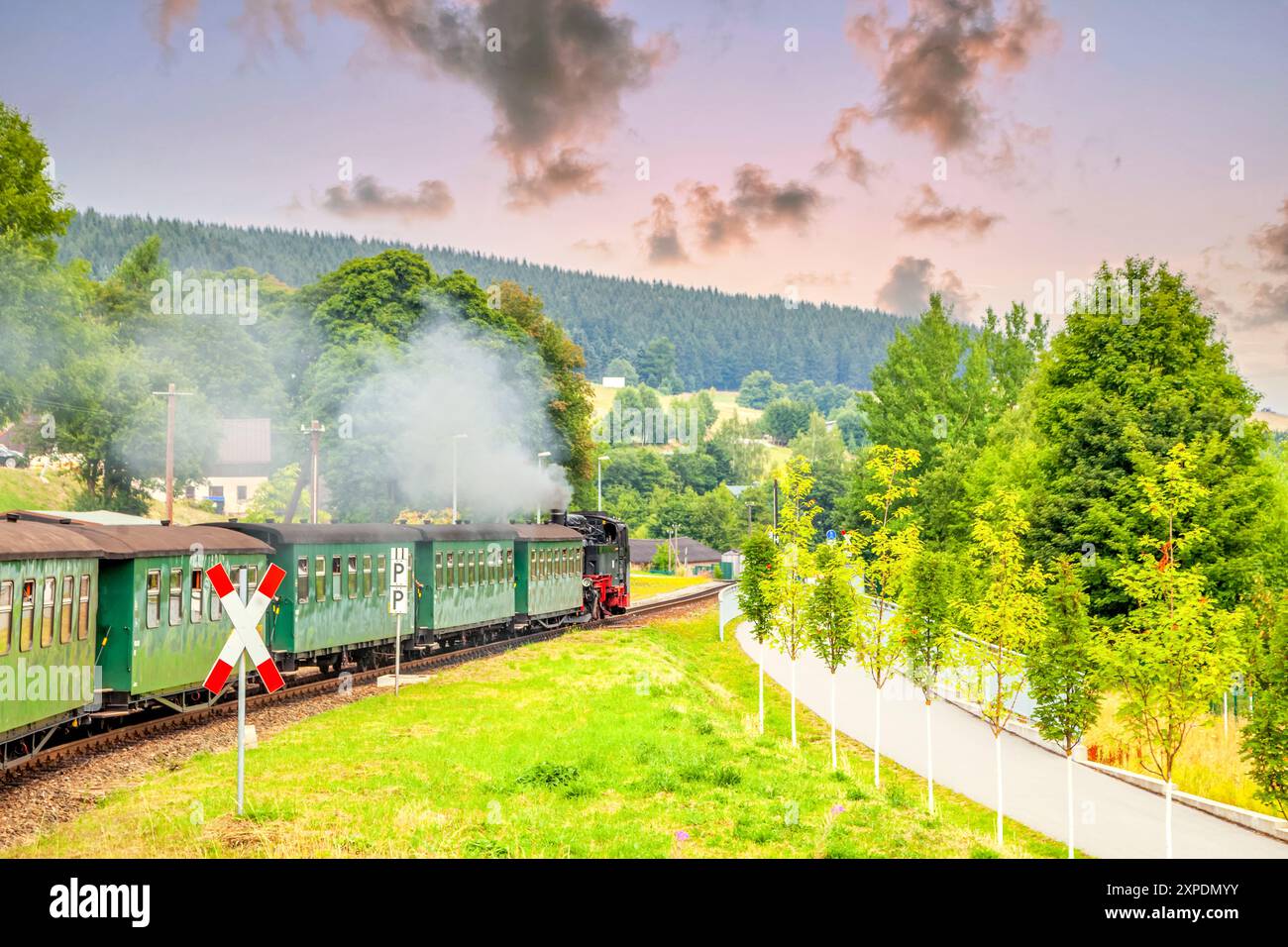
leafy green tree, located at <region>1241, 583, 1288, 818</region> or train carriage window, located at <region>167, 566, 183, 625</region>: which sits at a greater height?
train carriage window, located at <region>167, 566, 183, 625</region>

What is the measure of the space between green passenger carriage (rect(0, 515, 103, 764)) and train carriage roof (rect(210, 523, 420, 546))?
244 inches

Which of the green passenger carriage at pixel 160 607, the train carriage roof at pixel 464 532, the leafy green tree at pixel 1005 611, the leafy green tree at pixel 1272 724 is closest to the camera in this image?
the green passenger carriage at pixel 160 607

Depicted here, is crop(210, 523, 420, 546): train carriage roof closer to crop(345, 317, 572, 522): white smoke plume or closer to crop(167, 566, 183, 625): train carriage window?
crop(167, 566, 183, 625): train carriage window

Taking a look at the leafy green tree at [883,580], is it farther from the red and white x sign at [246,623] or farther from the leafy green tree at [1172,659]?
the red and white x sign at [246,623]

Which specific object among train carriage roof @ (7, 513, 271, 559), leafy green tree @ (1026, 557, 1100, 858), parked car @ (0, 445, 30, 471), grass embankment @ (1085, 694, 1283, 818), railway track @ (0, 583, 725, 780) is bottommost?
grass embankment @ (1085, 694, 1283, 818)

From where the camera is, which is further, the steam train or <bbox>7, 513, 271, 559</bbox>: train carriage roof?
<bbox>7, 513, 271, 559</bbox>: train carriage roof

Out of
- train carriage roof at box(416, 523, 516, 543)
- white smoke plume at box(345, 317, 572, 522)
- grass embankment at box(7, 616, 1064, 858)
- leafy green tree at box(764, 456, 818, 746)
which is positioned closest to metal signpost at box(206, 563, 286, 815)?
grass embankment at box(7, 616, 1064, 858)

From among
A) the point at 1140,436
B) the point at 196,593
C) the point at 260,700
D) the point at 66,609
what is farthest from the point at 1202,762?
the point at 66,609

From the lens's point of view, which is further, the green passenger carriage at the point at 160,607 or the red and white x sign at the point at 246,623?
the green passenger carriage at the point at 160,607

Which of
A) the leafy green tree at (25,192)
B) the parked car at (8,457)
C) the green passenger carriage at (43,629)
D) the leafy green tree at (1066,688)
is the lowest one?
the leafy green tree at (1066,688)

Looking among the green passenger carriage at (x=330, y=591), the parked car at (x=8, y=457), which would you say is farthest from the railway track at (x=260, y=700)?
the parked car at (x=8, y=457)

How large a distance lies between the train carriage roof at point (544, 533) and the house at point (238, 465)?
103ft

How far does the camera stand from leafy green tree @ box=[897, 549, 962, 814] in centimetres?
2644

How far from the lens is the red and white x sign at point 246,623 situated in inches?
545
